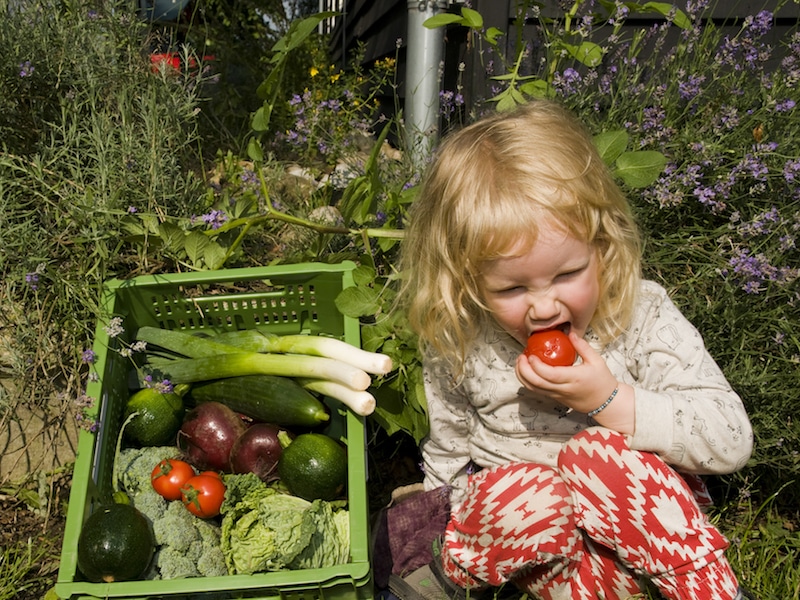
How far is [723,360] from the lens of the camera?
2.23m

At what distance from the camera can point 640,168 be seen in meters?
2.12

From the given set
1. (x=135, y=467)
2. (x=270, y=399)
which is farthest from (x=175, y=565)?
(x=270, y=399)

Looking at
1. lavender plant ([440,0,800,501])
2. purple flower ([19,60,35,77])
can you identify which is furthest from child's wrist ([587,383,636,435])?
purple flower ([19,60,35,77])

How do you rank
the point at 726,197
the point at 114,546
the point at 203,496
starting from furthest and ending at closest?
the point at 726,197
the point at 203,496
the point at 114,546

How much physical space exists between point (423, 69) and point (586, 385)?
6.69 feet

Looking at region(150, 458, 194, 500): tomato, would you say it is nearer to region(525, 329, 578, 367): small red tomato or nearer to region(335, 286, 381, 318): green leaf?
region(335, 286, 381, 318): green leaf

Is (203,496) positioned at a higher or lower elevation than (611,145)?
lower

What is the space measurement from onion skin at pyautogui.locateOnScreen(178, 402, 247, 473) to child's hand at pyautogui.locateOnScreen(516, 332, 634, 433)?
39.6 inches

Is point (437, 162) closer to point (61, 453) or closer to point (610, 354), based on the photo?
point (610, 354)

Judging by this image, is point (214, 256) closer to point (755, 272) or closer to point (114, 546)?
point (114, 546)

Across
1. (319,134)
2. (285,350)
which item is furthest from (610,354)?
(319,134)

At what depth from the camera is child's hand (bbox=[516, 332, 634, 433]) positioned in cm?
168

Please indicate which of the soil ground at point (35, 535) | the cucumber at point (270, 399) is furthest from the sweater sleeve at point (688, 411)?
the soil ground at point (35, 535)

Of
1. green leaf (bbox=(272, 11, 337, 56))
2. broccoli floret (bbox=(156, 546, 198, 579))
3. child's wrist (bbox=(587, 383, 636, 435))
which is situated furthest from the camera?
green leaf (bbox=(272, 11, 337, 56))
